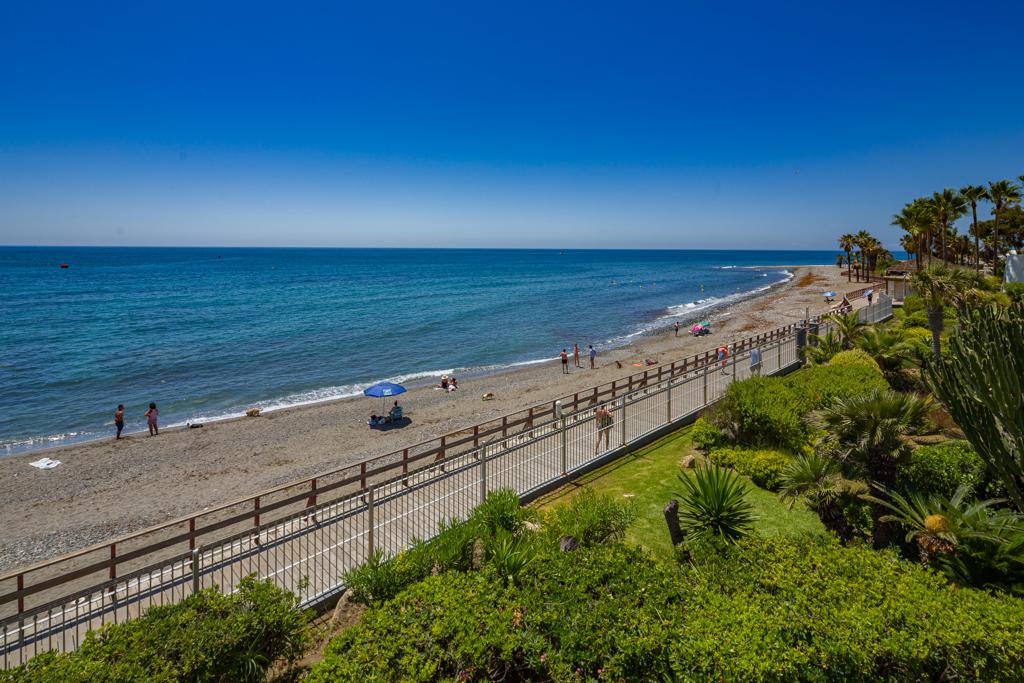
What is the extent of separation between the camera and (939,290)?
16297mm

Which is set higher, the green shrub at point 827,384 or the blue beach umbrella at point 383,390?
the green shrub at point 827,384

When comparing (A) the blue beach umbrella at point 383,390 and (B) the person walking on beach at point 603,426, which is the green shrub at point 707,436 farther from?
(A) the blue beach umbrella at point 383,390

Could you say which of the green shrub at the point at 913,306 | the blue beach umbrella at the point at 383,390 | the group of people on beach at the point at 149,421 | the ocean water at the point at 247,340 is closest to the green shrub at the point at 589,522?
the blue beach umbrella at the point at 383,390

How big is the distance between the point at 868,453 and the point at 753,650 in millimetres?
5809

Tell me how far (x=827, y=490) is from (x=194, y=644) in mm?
8862

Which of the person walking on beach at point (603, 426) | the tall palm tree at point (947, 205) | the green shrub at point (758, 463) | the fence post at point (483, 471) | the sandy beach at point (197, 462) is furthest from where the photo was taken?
the tall palm tree at point (947, 205)

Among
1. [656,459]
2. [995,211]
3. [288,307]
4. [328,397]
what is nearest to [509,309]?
[288,307]

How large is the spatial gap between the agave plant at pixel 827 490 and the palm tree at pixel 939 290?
10239mm

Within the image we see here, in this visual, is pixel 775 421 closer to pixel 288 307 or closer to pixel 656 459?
pixel 656 459

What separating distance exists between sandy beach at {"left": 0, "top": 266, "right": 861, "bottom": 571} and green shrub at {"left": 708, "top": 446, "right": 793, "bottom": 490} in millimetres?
13583

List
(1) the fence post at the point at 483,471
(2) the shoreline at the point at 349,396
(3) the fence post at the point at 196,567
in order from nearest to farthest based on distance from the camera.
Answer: (3) the fence post at the point at 196,567 < (1) the fence post at the point at 483,471 < (2) the shoreline at the point at 349,396

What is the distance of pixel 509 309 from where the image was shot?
68750 millimetres

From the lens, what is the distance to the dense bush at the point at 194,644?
4392 millimetres

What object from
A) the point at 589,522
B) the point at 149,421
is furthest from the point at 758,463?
the point at 149,421
